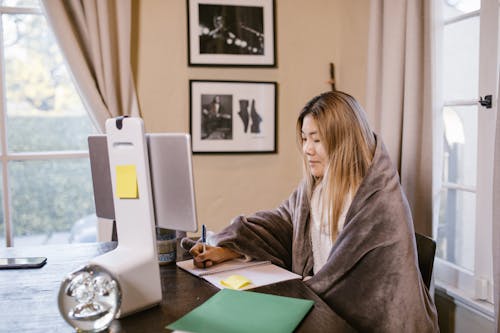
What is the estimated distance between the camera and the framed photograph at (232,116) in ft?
9.93

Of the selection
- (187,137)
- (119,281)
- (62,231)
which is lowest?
(62,231)

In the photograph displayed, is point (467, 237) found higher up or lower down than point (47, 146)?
lower down

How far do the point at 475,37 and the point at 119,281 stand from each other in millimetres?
1747

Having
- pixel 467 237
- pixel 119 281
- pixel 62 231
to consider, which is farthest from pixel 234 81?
pixel 119 281

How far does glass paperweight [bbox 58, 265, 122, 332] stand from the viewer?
110cm

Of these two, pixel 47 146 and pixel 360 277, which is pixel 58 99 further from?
pixel 360 277

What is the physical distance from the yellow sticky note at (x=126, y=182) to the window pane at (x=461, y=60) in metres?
1.51

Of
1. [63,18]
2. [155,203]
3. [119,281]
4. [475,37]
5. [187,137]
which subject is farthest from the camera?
[63,18]

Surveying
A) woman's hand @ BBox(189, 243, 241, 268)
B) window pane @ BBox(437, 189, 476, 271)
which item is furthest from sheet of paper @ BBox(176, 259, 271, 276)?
window pane @ BBox(437, 189, 476, 271)

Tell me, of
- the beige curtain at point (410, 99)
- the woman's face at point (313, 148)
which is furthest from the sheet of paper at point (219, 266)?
the beige curtain at point (410, 99)

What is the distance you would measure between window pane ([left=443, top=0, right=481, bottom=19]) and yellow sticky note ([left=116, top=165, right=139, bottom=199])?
1616mm

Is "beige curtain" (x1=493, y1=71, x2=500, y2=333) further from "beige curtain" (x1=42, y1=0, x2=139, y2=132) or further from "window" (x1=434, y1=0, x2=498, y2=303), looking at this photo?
"beige curtain" (x1=42, y1=0, x2=139, y2=132)

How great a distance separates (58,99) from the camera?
2949mm

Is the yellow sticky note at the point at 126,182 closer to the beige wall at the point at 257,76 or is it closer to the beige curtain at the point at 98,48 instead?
the beige curtain at the point at 98,48
